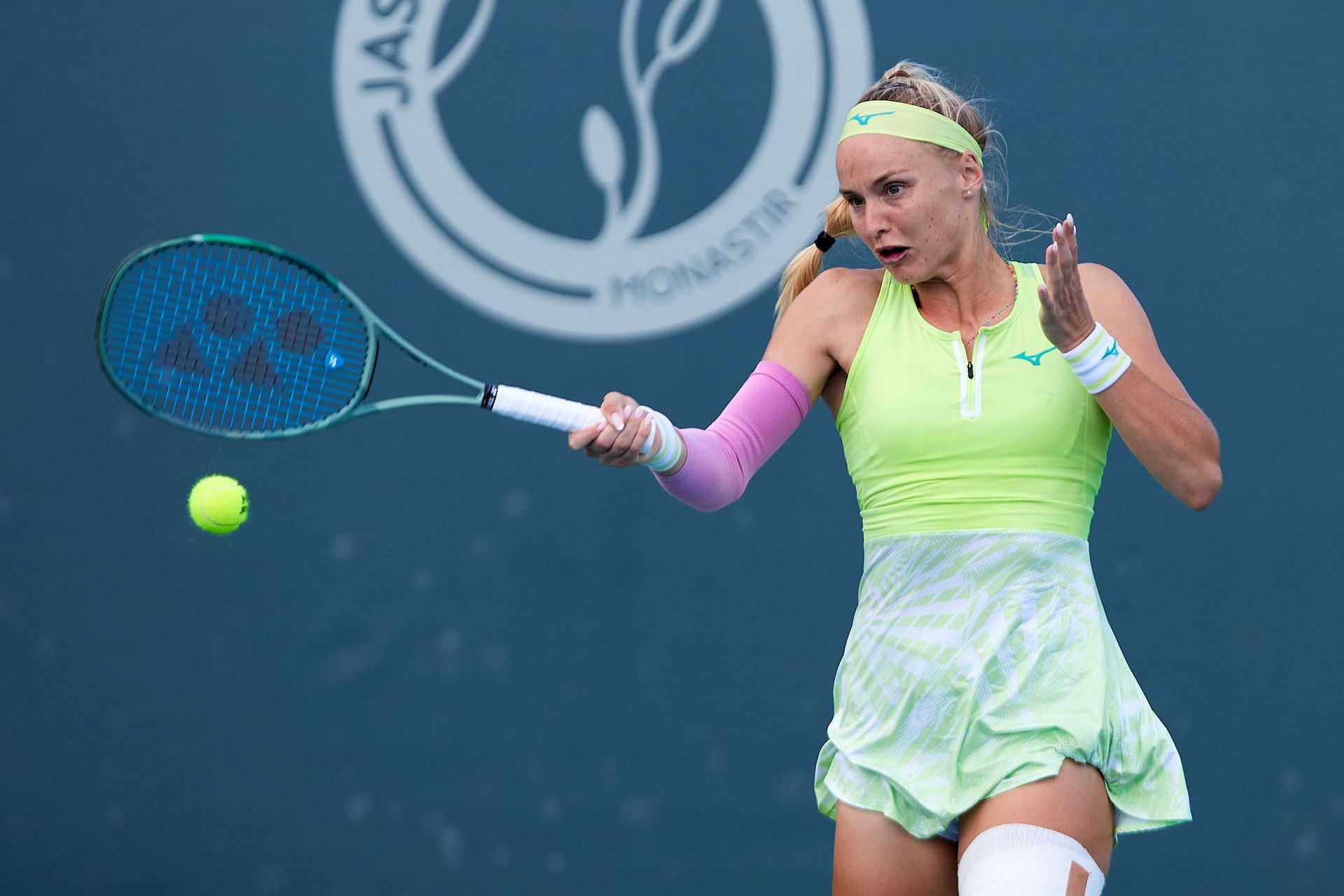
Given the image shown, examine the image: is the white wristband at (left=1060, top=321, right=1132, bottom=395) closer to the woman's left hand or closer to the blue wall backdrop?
the woman's left hand

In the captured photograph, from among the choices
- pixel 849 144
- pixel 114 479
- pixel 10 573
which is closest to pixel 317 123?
pixel 114 479

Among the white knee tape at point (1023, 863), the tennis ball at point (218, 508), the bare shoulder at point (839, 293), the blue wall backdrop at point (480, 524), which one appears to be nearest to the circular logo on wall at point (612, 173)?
the blue wall backdrop at point (480, 524)

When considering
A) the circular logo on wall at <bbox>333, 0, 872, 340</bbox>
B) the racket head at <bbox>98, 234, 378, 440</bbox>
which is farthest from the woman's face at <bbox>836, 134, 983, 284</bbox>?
the circular logo on wall at <bbox>333, 0, 872, 340</bbox>

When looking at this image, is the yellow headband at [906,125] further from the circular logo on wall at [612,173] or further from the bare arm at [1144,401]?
the circular logo on wall at [612,173]

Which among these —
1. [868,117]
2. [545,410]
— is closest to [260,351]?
[545,410]

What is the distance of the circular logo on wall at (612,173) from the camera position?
10.8 feet

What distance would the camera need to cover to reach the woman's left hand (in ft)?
5.71

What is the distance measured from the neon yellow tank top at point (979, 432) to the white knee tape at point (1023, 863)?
37 centimetres

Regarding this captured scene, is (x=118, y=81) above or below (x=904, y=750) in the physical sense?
above

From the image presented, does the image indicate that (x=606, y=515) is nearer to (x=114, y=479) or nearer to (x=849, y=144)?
(x=114, y=479)

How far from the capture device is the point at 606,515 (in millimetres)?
3305

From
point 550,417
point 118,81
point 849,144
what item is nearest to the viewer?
point 550,417

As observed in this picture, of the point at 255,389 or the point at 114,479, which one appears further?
the point at 114,479

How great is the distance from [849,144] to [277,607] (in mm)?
1867
